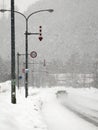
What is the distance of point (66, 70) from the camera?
604ft

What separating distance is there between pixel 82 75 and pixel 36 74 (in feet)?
68.2

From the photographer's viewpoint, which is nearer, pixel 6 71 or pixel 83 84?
pixel 6 71

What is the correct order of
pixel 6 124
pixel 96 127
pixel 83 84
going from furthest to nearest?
pixel 83 84
pixel 96 127
pixel 6 124

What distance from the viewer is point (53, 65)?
7259 inches

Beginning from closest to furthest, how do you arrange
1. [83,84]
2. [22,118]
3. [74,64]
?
[22,118], [83,84], [74,64]

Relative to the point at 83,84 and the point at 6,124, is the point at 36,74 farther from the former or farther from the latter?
the point at 6,124

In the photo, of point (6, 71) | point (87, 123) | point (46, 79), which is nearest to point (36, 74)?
point (46, 79)

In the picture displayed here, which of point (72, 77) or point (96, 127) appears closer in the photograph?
point (96, 127)

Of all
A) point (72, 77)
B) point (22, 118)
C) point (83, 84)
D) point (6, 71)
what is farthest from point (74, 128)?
point (72, 77)

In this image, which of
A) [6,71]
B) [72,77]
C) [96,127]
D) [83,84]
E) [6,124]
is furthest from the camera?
[72,77]

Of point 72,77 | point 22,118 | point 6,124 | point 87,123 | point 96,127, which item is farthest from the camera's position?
point 72,77

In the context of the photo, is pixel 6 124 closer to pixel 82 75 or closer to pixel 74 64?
pixel 82 75

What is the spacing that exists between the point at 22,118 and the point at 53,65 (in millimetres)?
167397

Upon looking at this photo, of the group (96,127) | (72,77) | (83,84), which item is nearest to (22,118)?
(96,127)
